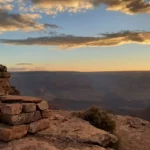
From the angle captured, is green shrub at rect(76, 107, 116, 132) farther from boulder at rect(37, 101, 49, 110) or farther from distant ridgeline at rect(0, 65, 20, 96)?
distant ridgeline at rect(0, 65, 20, 96)

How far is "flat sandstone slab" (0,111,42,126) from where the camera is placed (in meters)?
10.1

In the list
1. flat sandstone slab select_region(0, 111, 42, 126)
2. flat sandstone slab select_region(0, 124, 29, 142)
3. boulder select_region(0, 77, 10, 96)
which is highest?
boulder select_region(0, 77, 10, 96)

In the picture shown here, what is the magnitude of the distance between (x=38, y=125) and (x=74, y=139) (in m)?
1.44

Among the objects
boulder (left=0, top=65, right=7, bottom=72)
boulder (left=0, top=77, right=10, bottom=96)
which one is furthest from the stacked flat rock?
boulder (left=0, top=65, right=7, bottom=72)

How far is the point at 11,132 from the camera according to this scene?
975 cm

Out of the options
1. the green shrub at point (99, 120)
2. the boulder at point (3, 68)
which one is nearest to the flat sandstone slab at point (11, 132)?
the boulder at point (3, 68)

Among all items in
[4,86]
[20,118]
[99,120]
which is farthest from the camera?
[99,120]

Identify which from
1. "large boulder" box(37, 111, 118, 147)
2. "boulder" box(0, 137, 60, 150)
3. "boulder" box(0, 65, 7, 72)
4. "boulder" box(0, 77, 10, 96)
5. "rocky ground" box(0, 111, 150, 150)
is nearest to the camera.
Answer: "boulder" box(0, 137, 60, 150)

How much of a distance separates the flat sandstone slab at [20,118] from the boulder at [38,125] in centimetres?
16

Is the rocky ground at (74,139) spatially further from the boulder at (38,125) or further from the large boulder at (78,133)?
the boulder at (38,125)

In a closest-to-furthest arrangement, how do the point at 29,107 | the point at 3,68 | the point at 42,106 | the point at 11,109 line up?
the point at 11,109, the point at 29,107, the point at 42,106, the point at 3,68

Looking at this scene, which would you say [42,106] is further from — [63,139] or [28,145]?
[28,145]

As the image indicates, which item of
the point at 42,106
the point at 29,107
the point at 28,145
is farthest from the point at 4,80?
the point at 28,145

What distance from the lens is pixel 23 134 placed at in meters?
10.3
